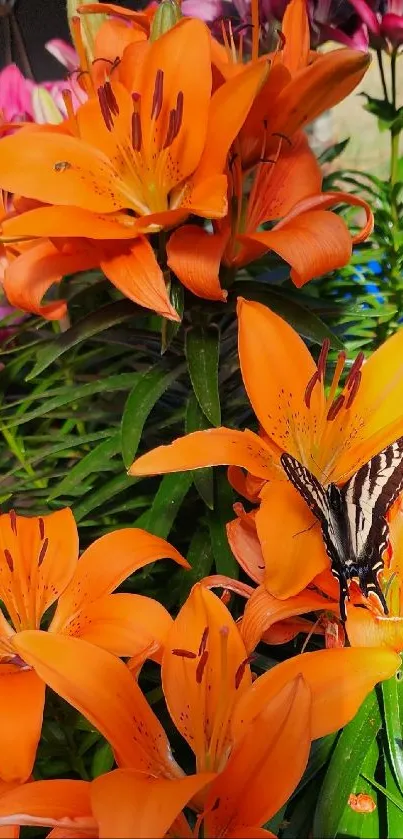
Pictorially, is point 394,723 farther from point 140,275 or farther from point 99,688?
point 140,275

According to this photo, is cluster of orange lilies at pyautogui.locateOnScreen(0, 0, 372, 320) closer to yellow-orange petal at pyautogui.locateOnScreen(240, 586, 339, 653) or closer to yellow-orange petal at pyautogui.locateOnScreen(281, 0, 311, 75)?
yellow-orange petal at pyautogui.locateOnScreen(281, 0, 311, 75)

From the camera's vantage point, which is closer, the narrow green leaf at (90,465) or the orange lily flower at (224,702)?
the orange lily flower at (224,702)

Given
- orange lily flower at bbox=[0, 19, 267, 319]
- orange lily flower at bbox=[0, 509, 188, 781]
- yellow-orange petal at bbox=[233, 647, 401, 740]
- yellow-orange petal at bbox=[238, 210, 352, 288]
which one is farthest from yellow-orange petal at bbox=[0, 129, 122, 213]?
yellow-orange petal at bbox=[233, 647, 401, 740]

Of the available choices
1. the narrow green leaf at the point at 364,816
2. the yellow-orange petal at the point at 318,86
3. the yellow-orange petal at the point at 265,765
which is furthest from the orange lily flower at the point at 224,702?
the yellow-orange petal at the point at 318,86

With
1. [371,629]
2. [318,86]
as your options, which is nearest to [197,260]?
[318,86]

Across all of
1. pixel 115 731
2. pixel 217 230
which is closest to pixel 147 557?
pixel 115 731

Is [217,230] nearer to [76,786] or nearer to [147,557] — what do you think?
[147,557]

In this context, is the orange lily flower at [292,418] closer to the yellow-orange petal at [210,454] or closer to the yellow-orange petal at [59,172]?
the yellow-orange petal at [210,454]
